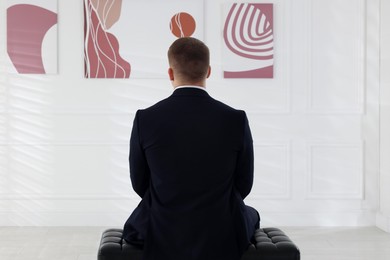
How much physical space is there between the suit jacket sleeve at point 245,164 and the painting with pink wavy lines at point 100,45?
337cm

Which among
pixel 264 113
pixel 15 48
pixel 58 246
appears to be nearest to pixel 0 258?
pixel 58 246

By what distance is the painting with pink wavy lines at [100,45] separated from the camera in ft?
20.0

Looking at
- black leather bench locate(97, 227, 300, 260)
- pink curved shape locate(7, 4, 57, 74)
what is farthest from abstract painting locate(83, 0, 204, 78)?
black leather bench locate(97, 227, 300, 260)

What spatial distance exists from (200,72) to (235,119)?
0.76 ft

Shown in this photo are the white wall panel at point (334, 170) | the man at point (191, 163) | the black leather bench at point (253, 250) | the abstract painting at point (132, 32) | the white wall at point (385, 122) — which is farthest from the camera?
the white wall panel at point (334, 170)

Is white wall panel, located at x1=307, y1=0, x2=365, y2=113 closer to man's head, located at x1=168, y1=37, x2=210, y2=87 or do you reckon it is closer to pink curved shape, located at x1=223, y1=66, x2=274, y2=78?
pink curved shape, located at x1=223, y1=66, x2=274, y2=78

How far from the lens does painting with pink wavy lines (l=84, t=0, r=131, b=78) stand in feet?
20.0

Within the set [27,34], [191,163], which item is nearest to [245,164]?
[191,163]

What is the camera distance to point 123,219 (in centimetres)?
617

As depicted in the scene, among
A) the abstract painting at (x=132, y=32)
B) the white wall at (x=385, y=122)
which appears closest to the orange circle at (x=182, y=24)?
the abstract painting at (x=132, y=32)

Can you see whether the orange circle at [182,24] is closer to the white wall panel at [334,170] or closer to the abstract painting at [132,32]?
the abstract painting at [132,32]

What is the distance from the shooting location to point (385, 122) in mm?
5980

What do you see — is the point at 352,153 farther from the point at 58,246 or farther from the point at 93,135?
the point at 58,246

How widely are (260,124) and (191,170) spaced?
343 cm
